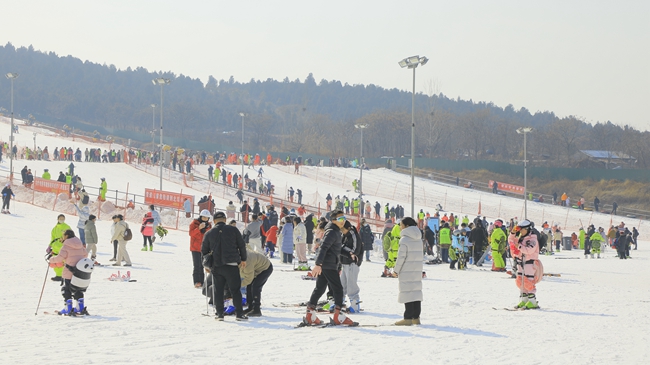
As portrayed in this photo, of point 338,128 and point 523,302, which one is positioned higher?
point 338,128

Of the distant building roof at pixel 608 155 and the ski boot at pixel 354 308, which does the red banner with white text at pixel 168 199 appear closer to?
the ski boot at pixel 354 308

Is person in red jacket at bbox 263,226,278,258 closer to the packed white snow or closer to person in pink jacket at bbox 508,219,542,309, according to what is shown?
the packed white snow

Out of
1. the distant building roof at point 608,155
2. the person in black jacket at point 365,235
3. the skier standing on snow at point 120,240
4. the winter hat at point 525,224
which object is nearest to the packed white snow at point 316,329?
the skier standing on snow at point 120,240

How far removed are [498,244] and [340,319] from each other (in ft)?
35.1

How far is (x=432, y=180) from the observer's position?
6606cm

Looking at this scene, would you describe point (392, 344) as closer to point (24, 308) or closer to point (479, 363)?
point (479, 363)

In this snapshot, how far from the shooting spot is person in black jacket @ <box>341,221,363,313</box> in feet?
33.7

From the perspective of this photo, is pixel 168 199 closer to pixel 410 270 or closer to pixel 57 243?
pixel 57 243

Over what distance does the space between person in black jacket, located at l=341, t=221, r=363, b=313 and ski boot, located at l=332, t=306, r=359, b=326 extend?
1.90 ft

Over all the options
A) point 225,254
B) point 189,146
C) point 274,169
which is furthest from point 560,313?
point 189,146

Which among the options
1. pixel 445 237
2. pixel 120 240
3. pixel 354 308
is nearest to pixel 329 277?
pixel 354 308

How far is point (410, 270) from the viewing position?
1004cm

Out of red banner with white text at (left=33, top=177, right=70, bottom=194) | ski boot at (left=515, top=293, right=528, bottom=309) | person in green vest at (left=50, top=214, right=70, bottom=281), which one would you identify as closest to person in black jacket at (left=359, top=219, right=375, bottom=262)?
person in green vest at (left=50, top=214, right=70, bottom=281)

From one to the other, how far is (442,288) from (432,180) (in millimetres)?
50898
